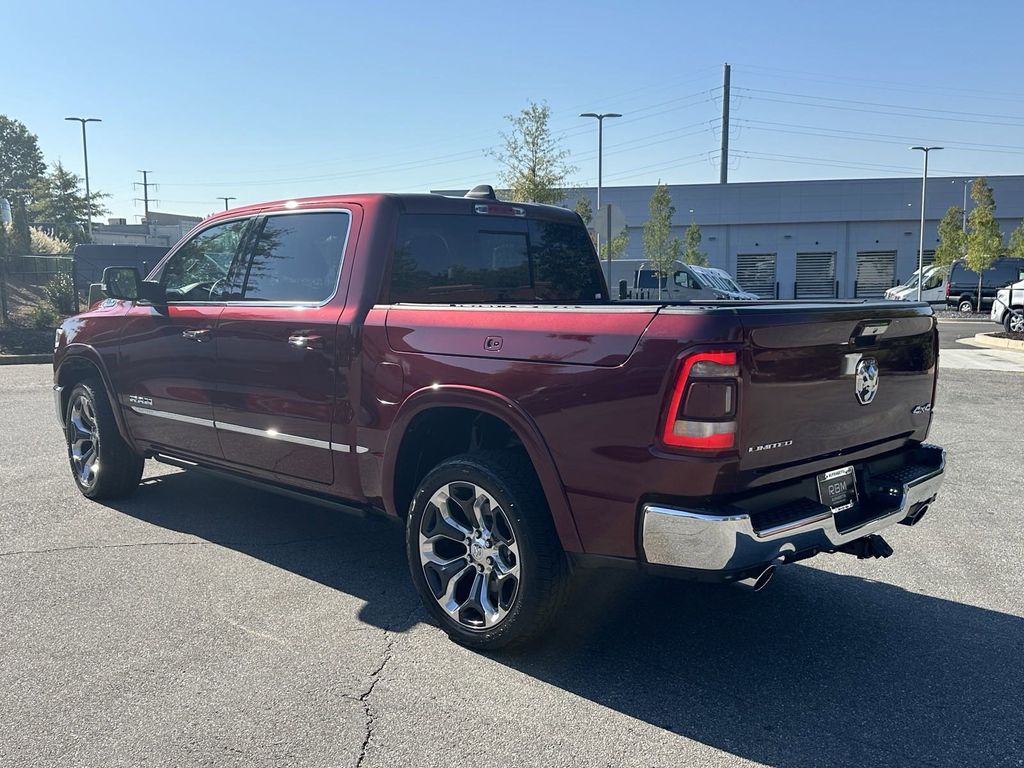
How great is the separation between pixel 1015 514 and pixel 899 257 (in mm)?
49726

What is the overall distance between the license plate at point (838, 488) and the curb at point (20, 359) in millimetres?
17192

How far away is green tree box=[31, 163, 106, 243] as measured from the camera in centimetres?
5744

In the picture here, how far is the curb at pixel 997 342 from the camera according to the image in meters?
18.7

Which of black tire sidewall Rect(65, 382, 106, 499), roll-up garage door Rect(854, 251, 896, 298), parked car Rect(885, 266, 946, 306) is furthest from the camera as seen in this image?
roll-up garage door Rect(854, 251, 896, 298)

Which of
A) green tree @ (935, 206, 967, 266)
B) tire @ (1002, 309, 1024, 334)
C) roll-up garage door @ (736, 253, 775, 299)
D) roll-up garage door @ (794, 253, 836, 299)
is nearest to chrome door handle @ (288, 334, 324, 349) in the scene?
tire @ (1002, 309, 1024, 334)

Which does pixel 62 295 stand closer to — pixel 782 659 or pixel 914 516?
pixel 782 659

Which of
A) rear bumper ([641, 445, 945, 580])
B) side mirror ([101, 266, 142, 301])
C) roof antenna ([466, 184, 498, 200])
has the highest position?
roof antenna ([466, 184, 498, 200])

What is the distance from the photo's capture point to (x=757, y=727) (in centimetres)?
313

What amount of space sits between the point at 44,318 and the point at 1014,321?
22.9 metres

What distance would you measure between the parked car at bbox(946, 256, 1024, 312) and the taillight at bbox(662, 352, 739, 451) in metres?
32.7

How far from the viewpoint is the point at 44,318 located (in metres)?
20.0

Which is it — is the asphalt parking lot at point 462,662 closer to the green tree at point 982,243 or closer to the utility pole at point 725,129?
the green tree at point 982,243

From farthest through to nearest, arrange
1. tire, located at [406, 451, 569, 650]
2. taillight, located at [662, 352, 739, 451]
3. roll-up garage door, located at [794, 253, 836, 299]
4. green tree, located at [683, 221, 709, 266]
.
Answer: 1. roll-up garage door, located at [794, 253, 836, 299]
2. green tree, located at [683, 221, 709, 266]
3. tire, located at [406, 451, 569, 650]
4. taillight, located at [662, 352, 739, 451]

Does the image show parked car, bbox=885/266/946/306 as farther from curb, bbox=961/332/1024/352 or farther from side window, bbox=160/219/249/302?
side window, bbox=160/219/249/302
